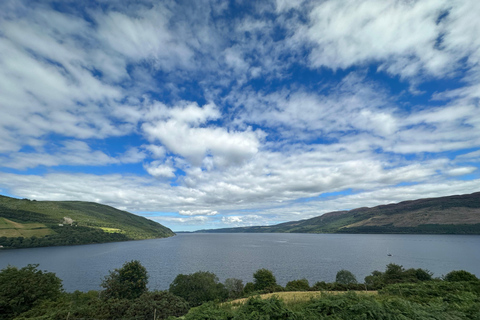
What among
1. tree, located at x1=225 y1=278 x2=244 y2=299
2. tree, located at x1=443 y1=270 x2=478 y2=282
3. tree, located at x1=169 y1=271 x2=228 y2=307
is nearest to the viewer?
tree, located at x1=443 y1=270 x2=478 y2=282

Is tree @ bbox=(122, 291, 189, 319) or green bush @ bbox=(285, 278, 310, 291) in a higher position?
tree @ bbox=(122, 291, 189, 319)

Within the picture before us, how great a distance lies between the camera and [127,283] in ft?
153

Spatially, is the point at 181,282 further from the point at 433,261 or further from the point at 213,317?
the point at 433,261

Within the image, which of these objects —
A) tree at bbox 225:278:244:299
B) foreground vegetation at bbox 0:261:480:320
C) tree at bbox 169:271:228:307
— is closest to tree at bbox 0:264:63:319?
foreground vegetation at bbox 0:261:480:320

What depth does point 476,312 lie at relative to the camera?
13453mm

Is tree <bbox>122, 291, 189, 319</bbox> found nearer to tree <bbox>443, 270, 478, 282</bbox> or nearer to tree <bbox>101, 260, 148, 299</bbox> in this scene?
tree <bbox>101, 260, 148, 299</bbox>

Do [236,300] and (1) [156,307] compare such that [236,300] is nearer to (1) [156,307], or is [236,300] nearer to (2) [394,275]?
(1) [156,307]

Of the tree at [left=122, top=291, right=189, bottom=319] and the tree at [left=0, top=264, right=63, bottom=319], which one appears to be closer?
the tree at [left=122, top=291, right=189, bottom=319]

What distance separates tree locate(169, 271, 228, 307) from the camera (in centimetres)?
5375

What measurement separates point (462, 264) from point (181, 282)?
146 meters

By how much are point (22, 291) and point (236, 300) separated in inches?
1167

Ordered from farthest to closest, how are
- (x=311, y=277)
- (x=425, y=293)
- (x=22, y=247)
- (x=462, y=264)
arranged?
1. (x=22, y=247)
2. (x=462, y=264)
3. (x=311, y=277)
4. (x=425, y=293)

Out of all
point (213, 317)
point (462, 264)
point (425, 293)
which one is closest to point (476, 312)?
point (425, 293)

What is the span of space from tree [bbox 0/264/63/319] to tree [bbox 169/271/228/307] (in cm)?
2893
